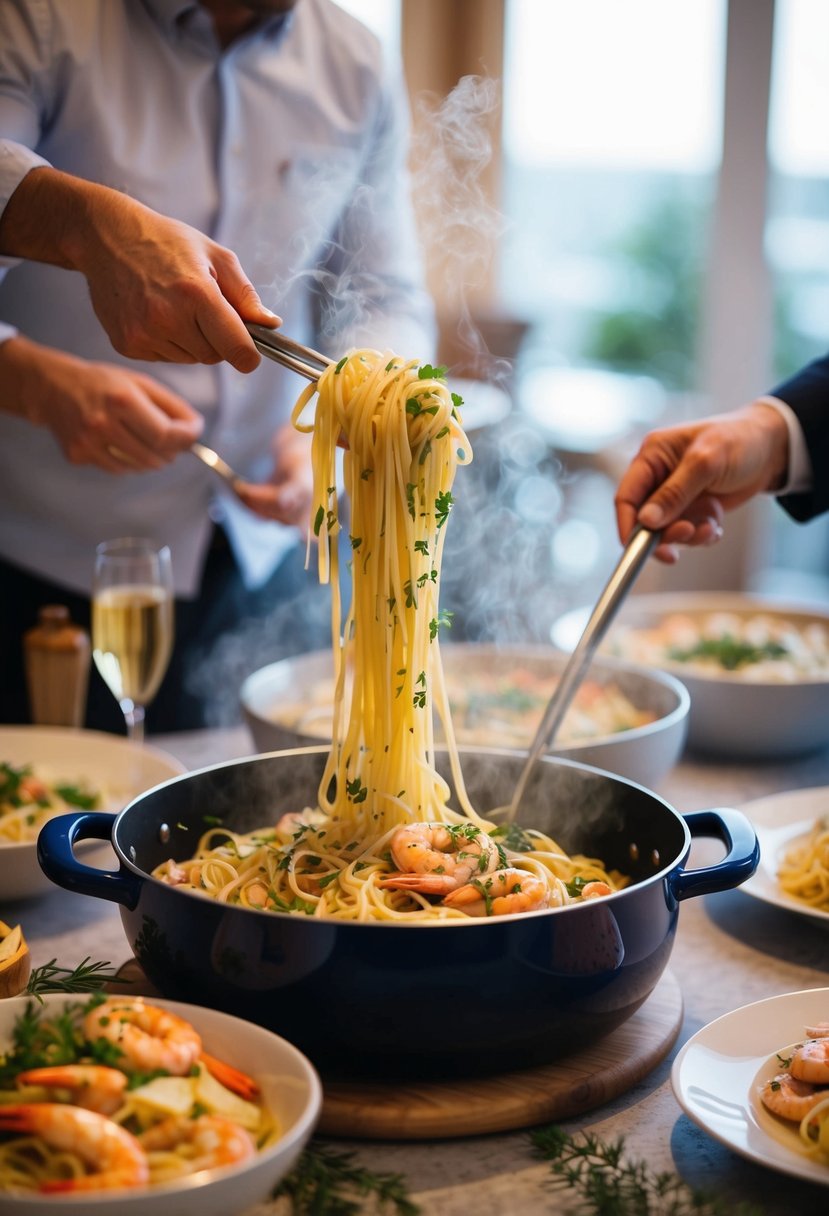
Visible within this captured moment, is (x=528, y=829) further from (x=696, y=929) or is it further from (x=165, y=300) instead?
(x=165, y=300)

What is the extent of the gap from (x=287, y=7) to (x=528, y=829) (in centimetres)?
175

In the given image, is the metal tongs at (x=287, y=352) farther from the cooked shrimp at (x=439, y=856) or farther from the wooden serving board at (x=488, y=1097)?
the wooden serving board at (x=488, y=1097)

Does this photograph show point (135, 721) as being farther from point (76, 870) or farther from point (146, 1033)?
point (146, 1033)

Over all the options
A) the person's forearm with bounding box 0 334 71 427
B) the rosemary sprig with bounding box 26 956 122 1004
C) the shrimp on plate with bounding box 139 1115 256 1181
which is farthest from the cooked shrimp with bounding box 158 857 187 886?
the person's forearm with bounding box 0 334 71 427

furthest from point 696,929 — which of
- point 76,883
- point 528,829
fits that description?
point 76,883

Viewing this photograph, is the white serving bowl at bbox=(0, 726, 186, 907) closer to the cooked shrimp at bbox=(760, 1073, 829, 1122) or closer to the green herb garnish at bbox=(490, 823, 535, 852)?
the green herb garnish at bbox=(490, 823, 535, 852)

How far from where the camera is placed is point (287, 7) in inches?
100.0

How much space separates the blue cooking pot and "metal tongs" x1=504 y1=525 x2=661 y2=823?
34 cm

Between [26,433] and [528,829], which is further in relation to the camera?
[26,433]

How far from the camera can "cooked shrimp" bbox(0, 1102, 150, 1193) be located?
Result: 1044 mm

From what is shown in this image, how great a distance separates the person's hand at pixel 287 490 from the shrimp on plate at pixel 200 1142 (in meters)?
1.53

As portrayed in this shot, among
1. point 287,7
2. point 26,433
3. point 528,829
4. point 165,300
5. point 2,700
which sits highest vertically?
point 287,7

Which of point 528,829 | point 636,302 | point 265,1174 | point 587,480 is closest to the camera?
point 265,1174

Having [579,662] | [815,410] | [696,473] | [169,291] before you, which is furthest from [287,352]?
[815,410]
